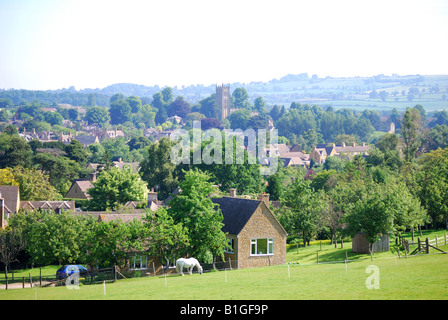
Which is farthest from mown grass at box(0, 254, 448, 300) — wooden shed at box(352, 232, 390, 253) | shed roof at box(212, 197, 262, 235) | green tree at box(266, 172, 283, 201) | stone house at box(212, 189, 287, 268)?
green tree at box(266, 172, 283, 201)

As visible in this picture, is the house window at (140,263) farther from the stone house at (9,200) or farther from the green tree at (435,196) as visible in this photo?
the green tree at (435,196)

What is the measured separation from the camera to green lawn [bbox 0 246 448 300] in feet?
84.1

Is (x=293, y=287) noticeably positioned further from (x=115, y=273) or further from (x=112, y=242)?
(x=112, y=242)

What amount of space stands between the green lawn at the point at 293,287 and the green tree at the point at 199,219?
5892mm

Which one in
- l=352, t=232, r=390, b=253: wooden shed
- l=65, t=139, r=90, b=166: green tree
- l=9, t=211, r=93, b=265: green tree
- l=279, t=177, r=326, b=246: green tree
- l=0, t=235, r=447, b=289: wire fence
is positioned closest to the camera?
l=0, t=235, r=447, b=289: wire fence

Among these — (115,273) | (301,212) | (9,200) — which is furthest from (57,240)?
(301,212)

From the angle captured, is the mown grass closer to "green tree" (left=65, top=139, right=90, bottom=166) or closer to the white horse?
the white horse

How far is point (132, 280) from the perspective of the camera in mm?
37250

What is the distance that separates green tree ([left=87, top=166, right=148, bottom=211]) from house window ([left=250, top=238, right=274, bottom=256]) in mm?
25932

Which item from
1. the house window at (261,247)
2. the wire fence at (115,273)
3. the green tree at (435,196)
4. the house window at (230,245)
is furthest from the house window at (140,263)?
the green tree at (435,196)

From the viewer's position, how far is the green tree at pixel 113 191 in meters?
66.9

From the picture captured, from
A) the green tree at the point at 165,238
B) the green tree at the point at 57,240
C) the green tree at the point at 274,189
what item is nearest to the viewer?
the green tree at the point at 165,238

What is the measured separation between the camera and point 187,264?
38.0m

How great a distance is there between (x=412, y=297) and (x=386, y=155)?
3082 inches
